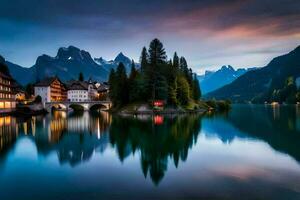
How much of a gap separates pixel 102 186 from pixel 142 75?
95.9 meters

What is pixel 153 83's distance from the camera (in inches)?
4481

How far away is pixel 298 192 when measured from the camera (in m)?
18.8

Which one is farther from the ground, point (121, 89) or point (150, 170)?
point (121, 89)

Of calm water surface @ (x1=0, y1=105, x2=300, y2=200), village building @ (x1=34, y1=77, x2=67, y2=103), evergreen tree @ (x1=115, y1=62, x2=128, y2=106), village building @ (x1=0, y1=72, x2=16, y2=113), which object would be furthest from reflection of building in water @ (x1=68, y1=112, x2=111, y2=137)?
village building @ (x1=34, y1=77, x2=67, y2=103)

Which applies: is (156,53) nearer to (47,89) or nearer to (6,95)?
(6,95)

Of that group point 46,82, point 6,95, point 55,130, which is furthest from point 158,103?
point 46,82

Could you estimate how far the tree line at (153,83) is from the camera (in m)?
113

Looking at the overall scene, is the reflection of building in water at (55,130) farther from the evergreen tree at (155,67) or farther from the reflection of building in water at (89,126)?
the evergreen tree at (155,67)

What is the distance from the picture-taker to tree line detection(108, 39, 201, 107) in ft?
371

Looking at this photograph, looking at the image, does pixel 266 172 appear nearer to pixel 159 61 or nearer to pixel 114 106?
pixel 159 61

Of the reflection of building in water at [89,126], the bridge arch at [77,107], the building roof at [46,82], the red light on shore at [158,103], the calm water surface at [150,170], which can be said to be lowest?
the calm water surface at [150,170]

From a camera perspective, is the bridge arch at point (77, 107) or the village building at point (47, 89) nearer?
the village building at point (47, 89)

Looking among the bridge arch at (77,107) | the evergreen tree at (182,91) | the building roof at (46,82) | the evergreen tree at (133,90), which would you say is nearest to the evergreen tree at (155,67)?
the evergreen tree at (133,90)

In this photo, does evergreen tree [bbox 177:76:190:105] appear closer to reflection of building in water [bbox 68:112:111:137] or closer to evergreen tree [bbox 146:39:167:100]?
evergreen tree [bbox 146:39:167:100]
